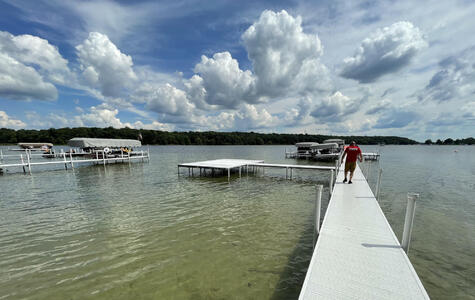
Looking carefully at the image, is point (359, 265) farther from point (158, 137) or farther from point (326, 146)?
point (158, 137)

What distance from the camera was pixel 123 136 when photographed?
297 ft

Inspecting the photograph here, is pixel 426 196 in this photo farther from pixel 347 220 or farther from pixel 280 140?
pixel 280 140

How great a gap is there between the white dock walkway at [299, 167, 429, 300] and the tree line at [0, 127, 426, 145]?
227 feet

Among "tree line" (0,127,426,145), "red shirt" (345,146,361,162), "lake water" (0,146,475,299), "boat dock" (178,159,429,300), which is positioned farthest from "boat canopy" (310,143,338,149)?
"tree line" (0,127,426,145)

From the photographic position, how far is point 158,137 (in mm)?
103062

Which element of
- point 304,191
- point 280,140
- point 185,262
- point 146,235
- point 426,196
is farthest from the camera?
point 280,140

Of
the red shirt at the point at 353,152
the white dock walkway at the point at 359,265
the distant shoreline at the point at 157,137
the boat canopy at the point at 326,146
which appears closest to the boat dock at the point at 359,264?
the white dock walkway at the point at 359,265

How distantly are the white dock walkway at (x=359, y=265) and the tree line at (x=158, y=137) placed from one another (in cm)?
6919

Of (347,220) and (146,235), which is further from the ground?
(347,220)

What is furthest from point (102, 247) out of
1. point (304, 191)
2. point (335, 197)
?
point (304, 191)

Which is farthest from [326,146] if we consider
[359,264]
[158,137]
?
[158,137]

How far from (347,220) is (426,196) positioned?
10474 mm

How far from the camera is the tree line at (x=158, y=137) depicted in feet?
277

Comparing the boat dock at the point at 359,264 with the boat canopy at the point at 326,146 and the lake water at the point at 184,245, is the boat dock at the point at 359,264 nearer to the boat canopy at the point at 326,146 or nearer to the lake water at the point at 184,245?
the lake water at the point at 184,245
